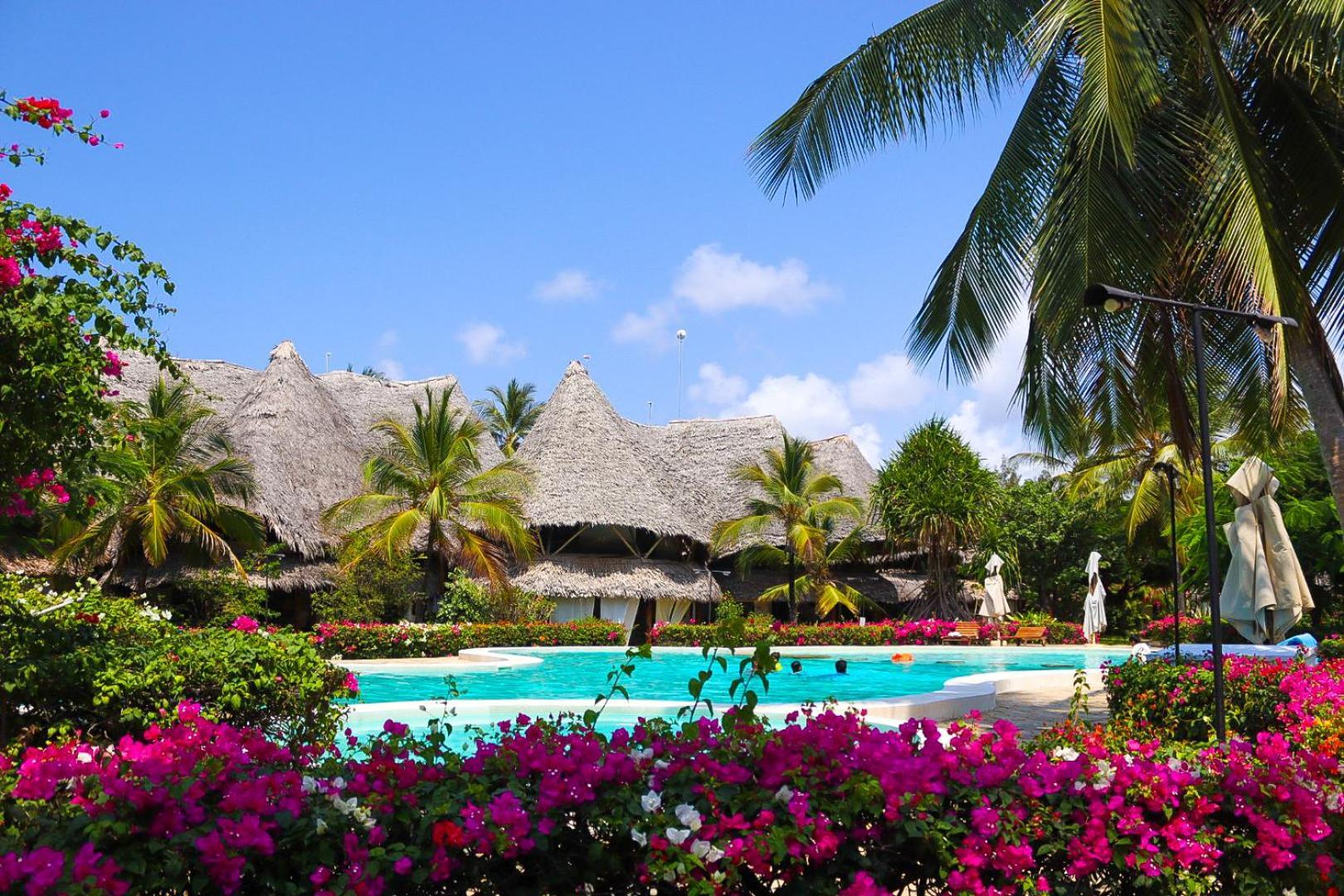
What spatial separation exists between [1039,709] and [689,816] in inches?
Answer: 339

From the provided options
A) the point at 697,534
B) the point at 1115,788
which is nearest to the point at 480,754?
the point at 1115,788

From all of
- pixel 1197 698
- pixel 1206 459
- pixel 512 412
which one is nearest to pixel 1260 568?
pixel 1197 698

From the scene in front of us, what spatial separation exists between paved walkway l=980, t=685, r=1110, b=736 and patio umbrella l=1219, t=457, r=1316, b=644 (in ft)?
5.02

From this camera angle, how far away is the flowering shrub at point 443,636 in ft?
55.3

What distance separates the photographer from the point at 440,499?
19641mm

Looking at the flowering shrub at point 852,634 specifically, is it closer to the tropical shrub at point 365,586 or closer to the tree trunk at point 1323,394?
the tropical shrub at point 365,586

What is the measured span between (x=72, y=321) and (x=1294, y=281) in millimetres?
7270

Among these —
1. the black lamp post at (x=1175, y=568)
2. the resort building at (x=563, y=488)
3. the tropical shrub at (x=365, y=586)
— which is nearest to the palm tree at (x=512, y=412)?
the resort building at (x=563, y=488)

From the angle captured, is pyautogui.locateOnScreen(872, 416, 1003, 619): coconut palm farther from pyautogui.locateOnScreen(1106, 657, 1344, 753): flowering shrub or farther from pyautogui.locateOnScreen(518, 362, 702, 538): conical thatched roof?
pyautogui.locateOnScreen(1106, 657, 1344, 753): flowering shrub

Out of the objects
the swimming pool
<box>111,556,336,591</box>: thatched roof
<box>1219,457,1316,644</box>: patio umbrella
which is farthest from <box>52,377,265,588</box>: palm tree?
<box>1219,457,1316,644</box>: patio umbrella

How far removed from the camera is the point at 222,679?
5508 mm

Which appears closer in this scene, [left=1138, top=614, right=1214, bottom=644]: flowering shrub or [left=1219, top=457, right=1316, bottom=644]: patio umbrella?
[left=1219, top=457, right=1316, bottom=644]: patio umbrella

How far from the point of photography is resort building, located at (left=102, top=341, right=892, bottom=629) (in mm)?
21859

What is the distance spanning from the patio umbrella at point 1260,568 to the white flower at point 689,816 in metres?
8.28
